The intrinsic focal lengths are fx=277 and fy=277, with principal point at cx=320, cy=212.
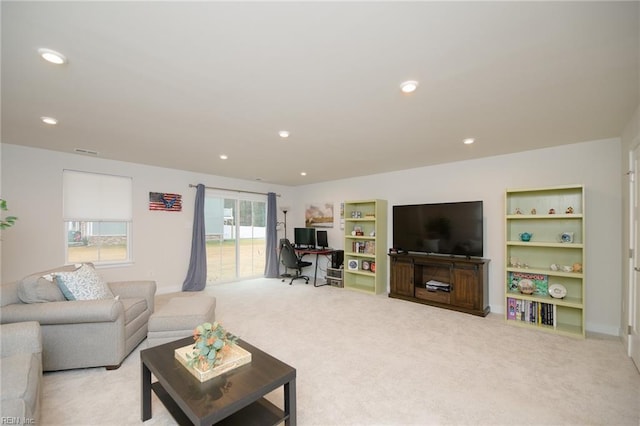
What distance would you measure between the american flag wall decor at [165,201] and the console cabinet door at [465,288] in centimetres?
503

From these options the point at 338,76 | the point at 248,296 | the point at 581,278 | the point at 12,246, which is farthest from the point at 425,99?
the point at 12,246

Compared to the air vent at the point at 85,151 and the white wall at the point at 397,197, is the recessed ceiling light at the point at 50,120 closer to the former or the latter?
the air vent at the point at 85,151

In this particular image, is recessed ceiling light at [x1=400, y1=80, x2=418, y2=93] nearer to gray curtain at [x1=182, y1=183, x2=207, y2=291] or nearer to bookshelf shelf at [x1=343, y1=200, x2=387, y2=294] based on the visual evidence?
bookshelf shelf at [x1=343, y1=200, x2=387, y2=294]

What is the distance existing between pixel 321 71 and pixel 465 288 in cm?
370

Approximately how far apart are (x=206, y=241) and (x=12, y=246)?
8.96 ft

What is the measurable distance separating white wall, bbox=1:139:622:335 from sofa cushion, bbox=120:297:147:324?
6.85 ft

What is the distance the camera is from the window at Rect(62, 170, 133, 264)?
4270 mm

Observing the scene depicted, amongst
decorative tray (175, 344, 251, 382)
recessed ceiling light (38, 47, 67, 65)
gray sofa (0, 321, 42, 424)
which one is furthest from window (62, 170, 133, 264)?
decorative tray (175, 344, 251, 382)

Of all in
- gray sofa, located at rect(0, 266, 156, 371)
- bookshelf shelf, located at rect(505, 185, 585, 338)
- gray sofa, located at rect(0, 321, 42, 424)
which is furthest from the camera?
bookshelf shelf, located at rect(505, 185, 585, 338)

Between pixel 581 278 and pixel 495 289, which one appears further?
pixel 495 289

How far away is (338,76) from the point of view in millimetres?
1950

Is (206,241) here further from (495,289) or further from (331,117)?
(495,289)

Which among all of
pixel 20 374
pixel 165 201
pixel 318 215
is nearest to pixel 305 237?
pixel 318 215

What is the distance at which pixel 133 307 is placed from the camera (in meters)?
2.84
